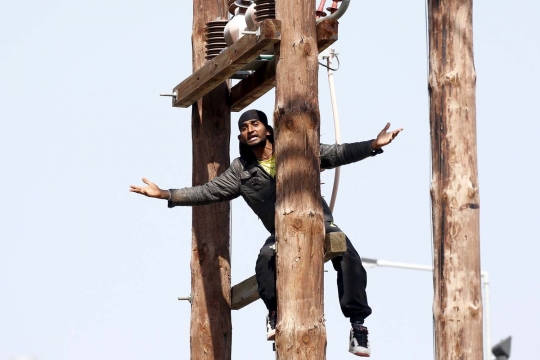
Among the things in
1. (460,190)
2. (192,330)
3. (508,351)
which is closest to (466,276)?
(460,190)

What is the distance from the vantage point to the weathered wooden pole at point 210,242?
38.9 ft

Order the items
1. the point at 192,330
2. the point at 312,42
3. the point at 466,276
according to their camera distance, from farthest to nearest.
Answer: the point at 192,330
the point at 312,42
the point at 466,276

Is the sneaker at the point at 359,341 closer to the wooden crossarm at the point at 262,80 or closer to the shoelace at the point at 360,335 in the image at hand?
the shoelace at the point at 360,335

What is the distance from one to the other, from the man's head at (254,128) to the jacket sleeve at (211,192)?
268 millimetres

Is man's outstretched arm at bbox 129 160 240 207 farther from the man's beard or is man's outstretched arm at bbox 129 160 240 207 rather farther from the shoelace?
the shoelace

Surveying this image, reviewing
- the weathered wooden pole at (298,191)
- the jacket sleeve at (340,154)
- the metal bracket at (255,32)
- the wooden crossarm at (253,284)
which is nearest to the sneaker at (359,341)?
the wooden crossarm at (253,284)

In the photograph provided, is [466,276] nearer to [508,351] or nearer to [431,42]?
[431,42]

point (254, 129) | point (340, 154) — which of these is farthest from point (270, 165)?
point (340, 154)

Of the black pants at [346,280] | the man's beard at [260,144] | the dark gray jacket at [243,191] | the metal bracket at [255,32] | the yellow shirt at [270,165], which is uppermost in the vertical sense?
the metal bracket at [255,32]

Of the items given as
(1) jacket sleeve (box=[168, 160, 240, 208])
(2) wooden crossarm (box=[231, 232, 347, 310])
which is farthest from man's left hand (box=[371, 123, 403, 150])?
(1) jacket sleeve (box=[168, 160, 240, 208])

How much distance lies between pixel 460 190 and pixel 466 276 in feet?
1.87

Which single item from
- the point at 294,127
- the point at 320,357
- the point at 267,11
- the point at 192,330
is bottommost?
the point at 320,357

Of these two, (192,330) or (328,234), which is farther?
(192,330)

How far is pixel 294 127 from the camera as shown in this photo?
9852 mm
